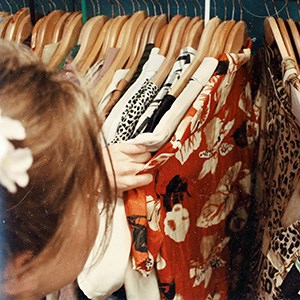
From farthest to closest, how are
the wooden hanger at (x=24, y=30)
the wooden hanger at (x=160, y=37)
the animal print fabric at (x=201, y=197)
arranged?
the wooden hanger at (x=160, y=37) → the animal print fabric at (x=201, y=197) → the wooden hanger at (x=24, y=30)

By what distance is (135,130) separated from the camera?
20.8 inches

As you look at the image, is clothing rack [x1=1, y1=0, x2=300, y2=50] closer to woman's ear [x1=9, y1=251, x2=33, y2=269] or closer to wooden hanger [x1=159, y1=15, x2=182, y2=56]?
wooden hanger [x1=159, y1=15, x2=182, y2=56]

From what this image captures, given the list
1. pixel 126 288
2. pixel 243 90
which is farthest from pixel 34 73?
pixel 243 90

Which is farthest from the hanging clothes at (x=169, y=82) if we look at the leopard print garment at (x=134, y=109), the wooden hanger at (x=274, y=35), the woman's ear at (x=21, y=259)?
the woman's ear at (x=21, y=259)

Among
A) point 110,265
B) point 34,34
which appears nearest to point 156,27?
point 34,34

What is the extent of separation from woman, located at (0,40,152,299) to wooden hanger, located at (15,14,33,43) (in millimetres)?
50

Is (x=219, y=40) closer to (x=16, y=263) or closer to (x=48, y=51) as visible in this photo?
(x=48, y=51)

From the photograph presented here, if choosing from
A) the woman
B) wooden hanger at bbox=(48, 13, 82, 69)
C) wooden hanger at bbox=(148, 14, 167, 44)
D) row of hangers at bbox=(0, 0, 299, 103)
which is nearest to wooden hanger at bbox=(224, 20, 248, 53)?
row of hangers at bbox=(0, 0, 299, 103)

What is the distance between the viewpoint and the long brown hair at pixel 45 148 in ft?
1.07

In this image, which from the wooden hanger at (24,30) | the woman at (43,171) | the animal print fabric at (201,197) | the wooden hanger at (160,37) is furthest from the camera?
the wooden hanger at (160,37)

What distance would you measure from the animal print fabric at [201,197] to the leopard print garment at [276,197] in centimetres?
3

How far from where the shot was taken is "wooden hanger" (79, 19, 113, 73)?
17.5 inches

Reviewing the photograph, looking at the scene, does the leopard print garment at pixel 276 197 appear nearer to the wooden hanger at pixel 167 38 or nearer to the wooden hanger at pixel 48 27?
the wooden hanger at pixel 167 38

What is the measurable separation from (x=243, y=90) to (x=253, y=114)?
44 mm
